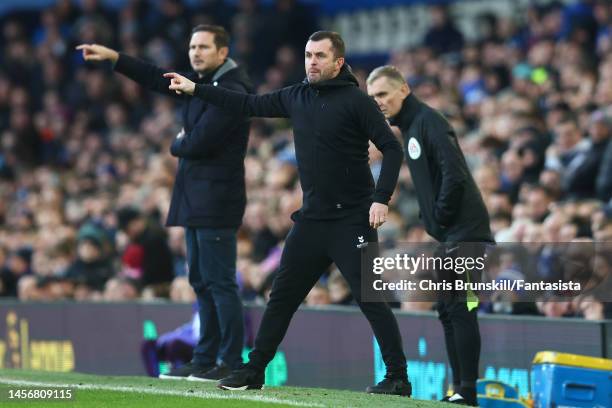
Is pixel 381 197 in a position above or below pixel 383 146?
below

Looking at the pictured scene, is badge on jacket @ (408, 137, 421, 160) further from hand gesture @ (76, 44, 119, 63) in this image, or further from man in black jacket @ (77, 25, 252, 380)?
hand gesture @ (76, 44, 119, 63)

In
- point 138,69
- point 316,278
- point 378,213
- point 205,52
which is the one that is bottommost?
point 316,278

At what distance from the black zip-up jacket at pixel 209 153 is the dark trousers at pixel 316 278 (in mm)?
876

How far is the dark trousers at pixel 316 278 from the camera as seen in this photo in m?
7.32

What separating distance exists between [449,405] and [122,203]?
8.94 meters

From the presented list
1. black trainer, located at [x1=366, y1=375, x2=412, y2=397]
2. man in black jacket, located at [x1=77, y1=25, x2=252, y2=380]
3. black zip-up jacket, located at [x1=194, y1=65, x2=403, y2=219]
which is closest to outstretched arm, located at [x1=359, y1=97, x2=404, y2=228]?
black zip-up jacket, located at [x1=194, y1=65, x2=403, y2=219]

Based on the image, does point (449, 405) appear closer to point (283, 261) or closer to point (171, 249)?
point (283, 261)

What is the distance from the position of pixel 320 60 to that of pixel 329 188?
73cm

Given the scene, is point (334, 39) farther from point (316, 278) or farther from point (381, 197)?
point (316, 278)

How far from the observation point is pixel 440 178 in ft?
25.6

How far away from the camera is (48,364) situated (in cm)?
1257

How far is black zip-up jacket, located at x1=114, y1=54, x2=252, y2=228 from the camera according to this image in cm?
812

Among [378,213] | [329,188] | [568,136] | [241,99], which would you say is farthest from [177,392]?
[568,136]

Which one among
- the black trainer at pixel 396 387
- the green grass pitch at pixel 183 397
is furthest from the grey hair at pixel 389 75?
the green grass pitch at pixel 183 397
